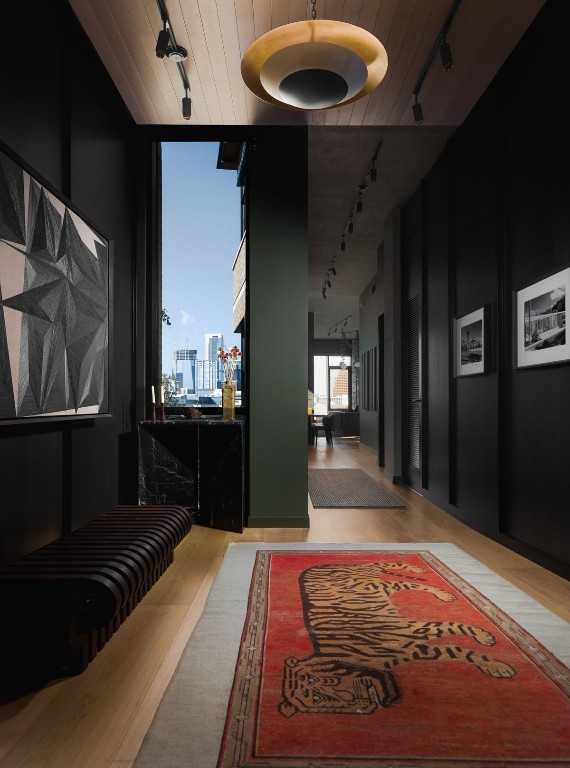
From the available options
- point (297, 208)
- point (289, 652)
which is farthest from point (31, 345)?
point (297, 208)

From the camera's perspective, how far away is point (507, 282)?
4.23m

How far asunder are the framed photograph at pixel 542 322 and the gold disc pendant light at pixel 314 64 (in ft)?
5.69

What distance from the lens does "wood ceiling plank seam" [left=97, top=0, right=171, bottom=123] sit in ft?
11.3

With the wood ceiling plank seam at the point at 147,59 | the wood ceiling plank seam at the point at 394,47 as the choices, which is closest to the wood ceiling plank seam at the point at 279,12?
the wood ceiling plank seam at the point at 394,47

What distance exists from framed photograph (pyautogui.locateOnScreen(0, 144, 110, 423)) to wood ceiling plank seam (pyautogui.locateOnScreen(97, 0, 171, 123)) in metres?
1.39

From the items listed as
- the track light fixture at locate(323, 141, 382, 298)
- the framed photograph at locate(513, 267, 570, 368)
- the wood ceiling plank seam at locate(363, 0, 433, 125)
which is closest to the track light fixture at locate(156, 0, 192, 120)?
the wood ceiling plank seam at locate(363, 0, 433, 125)

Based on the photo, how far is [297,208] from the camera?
5.00m

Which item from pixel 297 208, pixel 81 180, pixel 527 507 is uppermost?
pixel 297 208

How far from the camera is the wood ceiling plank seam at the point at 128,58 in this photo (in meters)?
3.45

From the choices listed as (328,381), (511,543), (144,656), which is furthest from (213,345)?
(328,381)

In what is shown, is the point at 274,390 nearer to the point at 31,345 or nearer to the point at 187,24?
the point at 31,345

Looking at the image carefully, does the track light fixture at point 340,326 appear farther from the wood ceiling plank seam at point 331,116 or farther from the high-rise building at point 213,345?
the wood ceiling plank seam at point 331,116

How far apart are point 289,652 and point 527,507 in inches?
92.5

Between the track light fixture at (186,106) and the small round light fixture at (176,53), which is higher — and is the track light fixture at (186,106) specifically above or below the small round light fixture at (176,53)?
below
